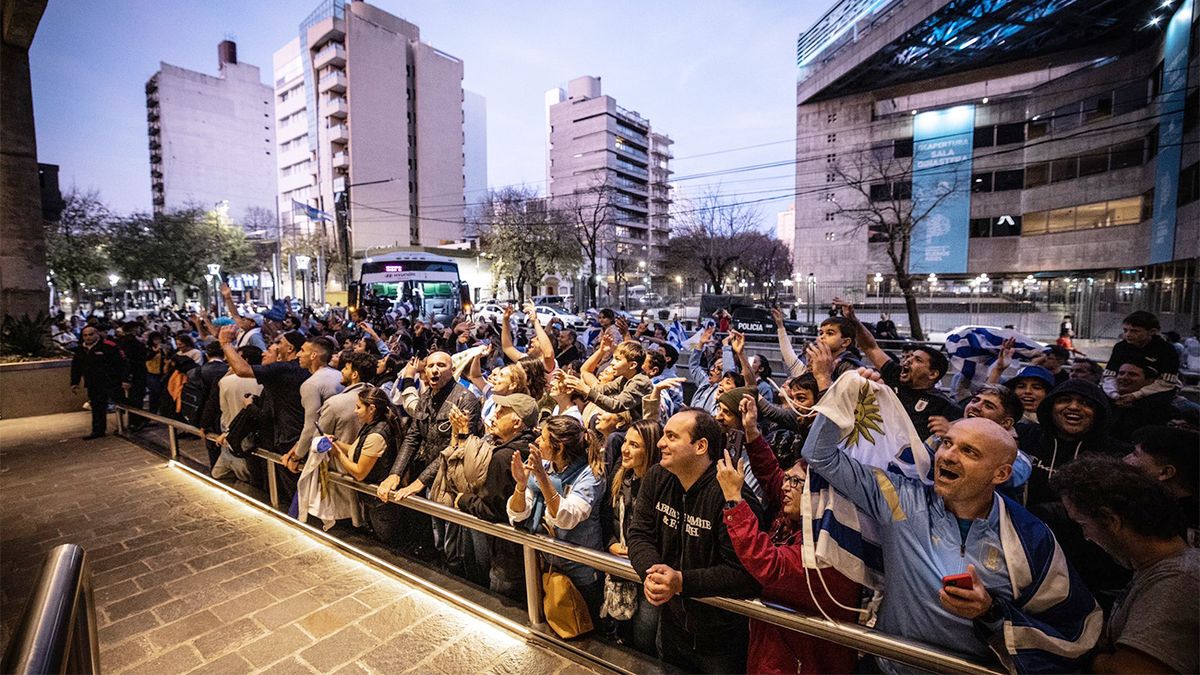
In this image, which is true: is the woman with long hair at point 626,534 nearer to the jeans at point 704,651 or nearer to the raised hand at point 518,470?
the jeans at point 704,651

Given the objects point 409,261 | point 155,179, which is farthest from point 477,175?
point 409,261

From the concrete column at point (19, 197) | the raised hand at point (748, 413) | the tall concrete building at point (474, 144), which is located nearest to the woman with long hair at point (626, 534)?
the raised hand at point (748, 413)

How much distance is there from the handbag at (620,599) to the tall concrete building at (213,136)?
79260 mm

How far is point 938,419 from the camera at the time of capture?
286cm

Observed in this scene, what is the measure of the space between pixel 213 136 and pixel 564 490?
298 feet

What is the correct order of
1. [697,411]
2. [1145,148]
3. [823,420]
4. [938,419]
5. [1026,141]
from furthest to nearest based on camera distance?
1. [1026,141]
2. [1145,148]
3. [938,419]
4. [697,411]
5. [823,420]

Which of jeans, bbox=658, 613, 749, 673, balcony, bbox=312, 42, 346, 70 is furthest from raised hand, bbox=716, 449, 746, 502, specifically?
balcony, bbox=312, 42, 346, 70

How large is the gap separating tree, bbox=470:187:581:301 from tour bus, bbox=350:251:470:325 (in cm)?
1730

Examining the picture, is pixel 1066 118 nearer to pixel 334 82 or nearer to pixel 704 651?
pixel 704 651

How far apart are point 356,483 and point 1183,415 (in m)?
6.18

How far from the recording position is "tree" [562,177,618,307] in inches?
1352

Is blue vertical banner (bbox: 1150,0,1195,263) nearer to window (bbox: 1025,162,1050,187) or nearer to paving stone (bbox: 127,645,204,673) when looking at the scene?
window (bbox: 1025,162,1050,187)

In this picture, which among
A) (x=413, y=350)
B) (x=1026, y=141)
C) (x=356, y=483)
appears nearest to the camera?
(x=356, y=483)

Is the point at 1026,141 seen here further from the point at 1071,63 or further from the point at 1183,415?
the point at 1183,415
